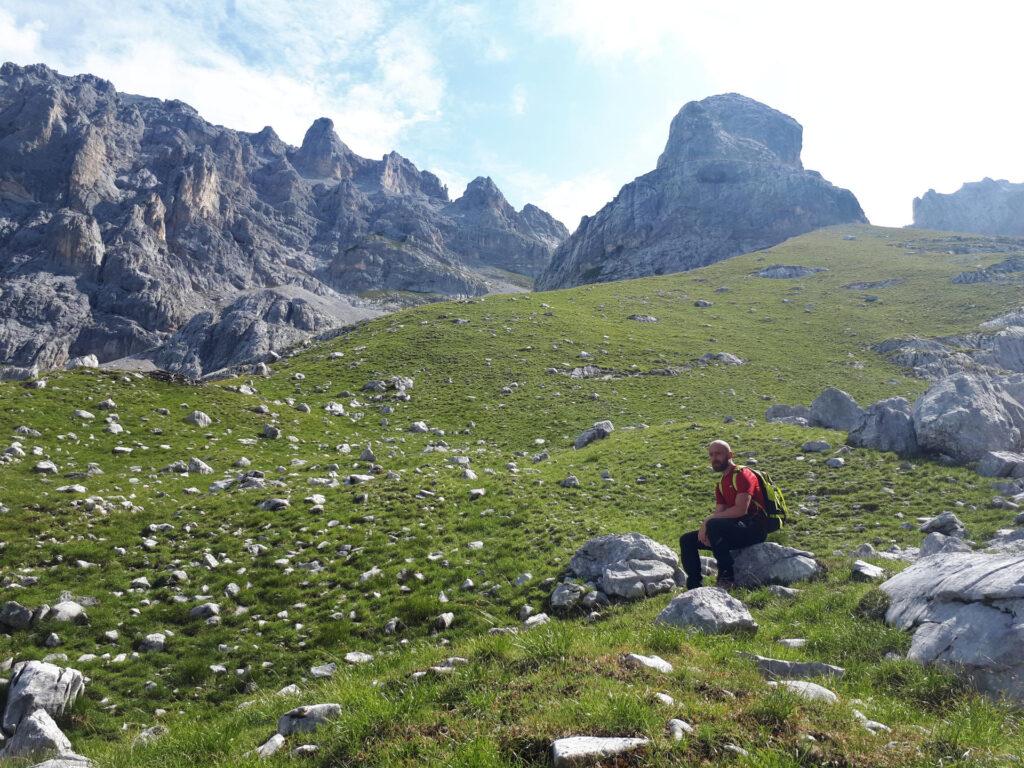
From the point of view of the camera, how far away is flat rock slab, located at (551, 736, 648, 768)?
205 inches

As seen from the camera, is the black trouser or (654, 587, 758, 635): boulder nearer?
(654, 587, 758, 635): boulder

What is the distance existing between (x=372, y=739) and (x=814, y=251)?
15949 centimetres

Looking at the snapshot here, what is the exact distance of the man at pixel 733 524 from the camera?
1305 cm

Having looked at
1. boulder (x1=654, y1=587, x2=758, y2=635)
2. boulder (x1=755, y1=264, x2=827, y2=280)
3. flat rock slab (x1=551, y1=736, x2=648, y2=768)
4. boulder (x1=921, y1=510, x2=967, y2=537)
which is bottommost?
boulder (x1=921, y1=510, x2=967, y2=537)

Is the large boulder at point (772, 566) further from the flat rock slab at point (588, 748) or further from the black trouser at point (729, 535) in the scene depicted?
the flat rock slab at point (588, 748)

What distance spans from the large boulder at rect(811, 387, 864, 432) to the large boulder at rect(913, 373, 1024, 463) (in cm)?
723

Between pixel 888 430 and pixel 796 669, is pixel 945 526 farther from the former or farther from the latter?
pixel 796 669

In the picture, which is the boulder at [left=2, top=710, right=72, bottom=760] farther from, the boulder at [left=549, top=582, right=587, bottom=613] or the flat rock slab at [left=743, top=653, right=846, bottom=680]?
the flat rock slab at [left=743, top=653, right=846, bottom=680]

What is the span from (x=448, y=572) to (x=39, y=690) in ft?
26.6

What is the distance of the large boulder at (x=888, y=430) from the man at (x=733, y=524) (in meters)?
15.5

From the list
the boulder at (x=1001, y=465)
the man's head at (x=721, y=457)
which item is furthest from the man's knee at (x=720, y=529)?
the boulder at (x=1001, y=465)

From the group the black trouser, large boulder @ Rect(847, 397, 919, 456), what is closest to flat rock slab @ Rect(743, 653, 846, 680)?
the black trouser

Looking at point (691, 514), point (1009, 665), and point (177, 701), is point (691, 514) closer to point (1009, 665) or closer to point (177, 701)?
point (1009, 665)

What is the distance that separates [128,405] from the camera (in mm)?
27266
